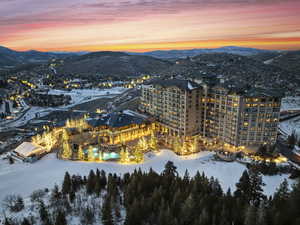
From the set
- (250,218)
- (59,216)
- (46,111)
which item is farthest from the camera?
(46,111)

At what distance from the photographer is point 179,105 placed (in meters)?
78.1

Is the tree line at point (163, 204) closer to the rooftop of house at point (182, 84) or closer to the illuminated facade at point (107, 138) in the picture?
the illuminated facade at point (107, 138)

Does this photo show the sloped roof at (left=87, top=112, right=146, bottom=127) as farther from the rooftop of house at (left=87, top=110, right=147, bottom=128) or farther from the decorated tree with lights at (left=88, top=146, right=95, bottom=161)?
the decorated tree with lights at (left=88, top=146, right=95, bottom=161)

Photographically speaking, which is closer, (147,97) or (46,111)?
(147,97)

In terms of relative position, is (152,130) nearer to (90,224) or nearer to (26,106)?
(90,224)

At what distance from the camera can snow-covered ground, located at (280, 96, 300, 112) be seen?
481 ft

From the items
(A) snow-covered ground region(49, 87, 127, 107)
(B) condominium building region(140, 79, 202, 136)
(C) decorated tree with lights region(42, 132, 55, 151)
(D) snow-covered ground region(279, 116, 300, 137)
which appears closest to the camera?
(C) decorated tree with lights region(42, 132, 55, 151)

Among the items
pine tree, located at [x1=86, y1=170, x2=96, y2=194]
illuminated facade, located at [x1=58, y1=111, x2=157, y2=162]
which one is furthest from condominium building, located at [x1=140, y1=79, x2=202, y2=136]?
pine tree, located at [x1=86, y1=170, x2=96, y2=194]

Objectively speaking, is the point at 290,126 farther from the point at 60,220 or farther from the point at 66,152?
the point at 60,220

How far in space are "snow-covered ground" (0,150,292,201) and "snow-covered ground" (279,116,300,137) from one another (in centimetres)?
5321

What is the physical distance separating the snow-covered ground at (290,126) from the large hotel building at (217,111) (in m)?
40.6

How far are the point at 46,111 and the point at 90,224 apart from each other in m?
126

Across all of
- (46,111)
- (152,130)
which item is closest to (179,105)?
(152,130)

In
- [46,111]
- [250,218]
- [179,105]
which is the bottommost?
[46,111]
